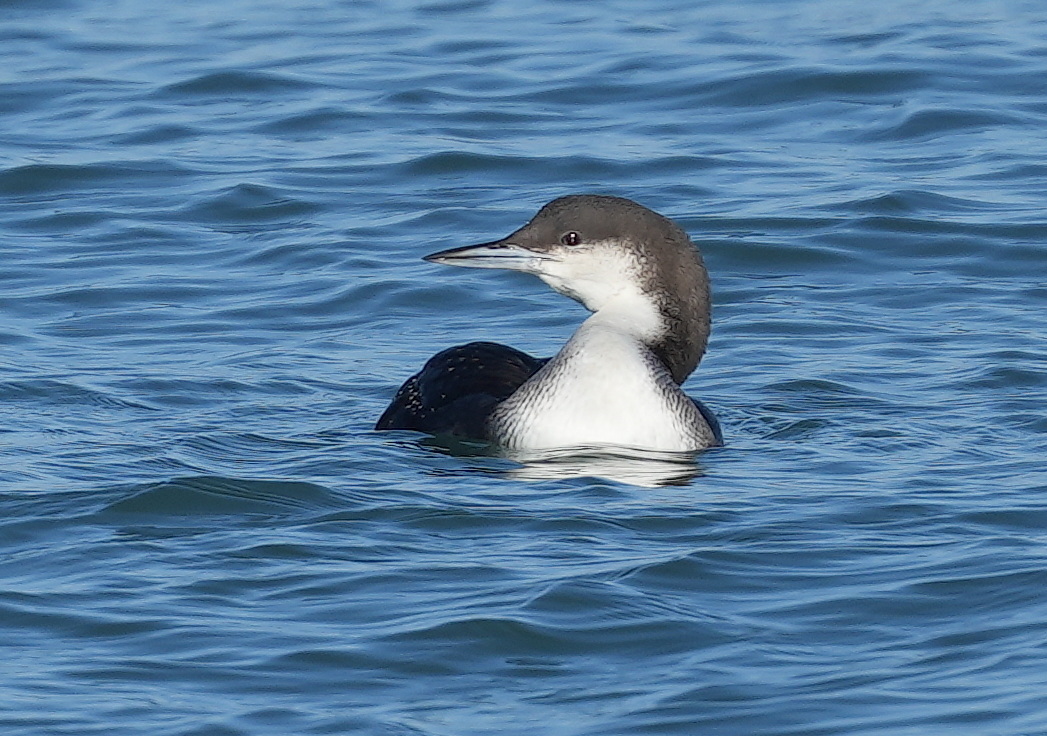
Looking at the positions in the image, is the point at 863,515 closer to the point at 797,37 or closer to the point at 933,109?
the point at 933,109

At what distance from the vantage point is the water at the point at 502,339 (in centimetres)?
528

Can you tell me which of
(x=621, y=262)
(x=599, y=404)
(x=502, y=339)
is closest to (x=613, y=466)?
(x=599, y=404)

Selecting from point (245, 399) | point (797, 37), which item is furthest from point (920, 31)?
point (245, 399)

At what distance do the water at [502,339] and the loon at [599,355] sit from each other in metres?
0.13

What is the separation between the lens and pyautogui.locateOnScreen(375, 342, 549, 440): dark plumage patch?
7.33 metres

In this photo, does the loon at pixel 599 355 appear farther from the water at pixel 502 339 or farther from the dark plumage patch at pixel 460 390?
the water at pixel 502 339

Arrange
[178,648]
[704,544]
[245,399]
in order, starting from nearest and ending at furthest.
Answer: [178,648] < [704,544] < [245,399]

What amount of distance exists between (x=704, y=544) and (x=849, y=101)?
23.9ft

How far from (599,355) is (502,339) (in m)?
2.27

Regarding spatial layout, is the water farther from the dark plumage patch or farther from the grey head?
the grey head

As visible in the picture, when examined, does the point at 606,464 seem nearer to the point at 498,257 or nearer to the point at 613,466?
the point at 613,466

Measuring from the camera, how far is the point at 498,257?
7.36m

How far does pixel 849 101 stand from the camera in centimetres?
1310

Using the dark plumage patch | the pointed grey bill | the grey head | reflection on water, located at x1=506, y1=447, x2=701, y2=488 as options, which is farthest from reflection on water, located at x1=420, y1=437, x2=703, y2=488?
the pointed grey bill
